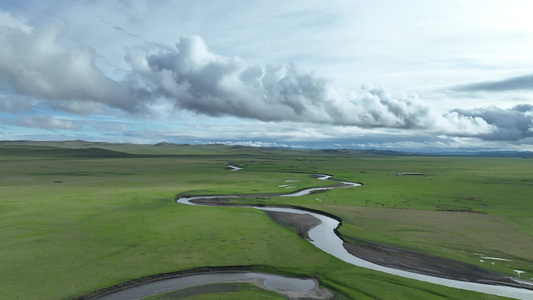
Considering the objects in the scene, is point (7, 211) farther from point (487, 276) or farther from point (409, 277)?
point (487, 276)

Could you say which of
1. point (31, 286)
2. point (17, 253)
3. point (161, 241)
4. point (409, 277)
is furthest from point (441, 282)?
point (17, 253)

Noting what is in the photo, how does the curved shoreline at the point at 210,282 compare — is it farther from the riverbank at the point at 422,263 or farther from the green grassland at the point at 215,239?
the riverbank at the point at 422,263

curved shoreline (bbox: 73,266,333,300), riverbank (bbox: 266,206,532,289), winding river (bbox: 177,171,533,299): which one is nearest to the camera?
curved shoreline (bbox: 73,266,333,300)

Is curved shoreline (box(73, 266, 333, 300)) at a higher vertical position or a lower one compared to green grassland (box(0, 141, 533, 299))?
lower

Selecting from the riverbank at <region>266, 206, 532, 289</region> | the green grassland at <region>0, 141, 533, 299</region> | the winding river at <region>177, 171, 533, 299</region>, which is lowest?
the winding river at <region>177, 171, 533, 299</region>

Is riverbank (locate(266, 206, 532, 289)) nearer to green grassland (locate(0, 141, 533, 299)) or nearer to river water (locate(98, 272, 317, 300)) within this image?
green grassland (locate(0, 141, 533, 299))

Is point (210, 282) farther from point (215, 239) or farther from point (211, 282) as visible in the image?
point (215, 239)

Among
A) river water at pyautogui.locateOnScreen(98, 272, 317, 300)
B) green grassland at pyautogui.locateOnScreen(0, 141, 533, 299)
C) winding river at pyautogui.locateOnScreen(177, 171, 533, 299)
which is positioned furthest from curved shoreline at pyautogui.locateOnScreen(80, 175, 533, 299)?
green grassland at pyautogui.locateOnScreen(0, 141, 533, 299)

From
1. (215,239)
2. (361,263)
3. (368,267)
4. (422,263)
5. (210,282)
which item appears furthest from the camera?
(215,239)

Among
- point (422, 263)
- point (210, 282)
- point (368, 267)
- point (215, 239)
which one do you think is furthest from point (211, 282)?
point (422, 263)

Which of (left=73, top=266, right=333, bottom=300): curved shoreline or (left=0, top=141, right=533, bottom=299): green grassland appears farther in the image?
(left=0, top=141, right=533, bottom=299): green grassland

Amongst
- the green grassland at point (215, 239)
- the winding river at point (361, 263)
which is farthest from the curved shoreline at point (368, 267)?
the green grassland at point (215, 239)
